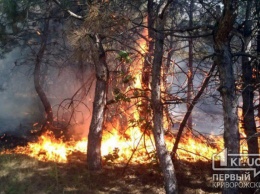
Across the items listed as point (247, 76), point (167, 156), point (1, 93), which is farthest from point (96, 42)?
point (1, 93)

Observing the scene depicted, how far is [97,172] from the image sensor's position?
400 inches

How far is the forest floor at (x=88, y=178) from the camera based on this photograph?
9.27 meters

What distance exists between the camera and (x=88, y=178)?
9.76m

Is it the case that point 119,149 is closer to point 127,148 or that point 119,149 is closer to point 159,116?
point 127,148

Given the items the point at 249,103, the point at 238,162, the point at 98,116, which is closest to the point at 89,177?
the point at 98,116

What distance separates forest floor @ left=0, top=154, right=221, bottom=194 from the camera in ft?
30.4

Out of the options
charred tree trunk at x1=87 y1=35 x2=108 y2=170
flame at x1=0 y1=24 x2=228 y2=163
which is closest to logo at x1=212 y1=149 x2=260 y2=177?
flame at x1=0 y1=24 x2=228 y2=163

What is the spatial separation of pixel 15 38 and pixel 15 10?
17.7 feet

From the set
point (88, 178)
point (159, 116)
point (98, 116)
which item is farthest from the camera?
point (98, 116)

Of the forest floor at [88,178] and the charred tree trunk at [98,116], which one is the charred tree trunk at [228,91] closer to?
the forest floor at [88,178]

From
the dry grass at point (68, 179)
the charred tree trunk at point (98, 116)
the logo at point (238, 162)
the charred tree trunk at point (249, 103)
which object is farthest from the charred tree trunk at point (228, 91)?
the charred tree trunk at point (98, 116)

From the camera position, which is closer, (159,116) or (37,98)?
(159,116)

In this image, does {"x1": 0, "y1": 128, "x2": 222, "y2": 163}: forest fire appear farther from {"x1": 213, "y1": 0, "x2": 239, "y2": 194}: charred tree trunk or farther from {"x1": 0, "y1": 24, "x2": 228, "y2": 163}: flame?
{"x1": 213, "y1": 0, "x2": 239, "y2": 194}: charred tree trunk

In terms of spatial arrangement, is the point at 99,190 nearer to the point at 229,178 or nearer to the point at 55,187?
the point at 55,187
